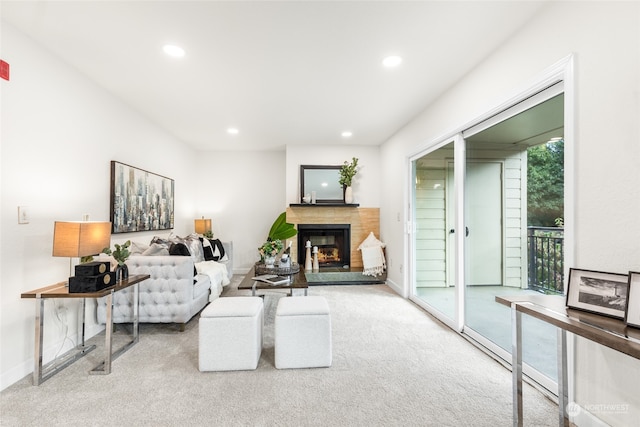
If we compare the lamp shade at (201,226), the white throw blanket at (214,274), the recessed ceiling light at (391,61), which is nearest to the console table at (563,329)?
the recessed ceiling light at (391,61)

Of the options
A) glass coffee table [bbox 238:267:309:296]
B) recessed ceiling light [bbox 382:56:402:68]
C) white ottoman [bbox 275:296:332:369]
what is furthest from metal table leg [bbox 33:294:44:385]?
recessed ceiling light [bbox 382:56:402:68]

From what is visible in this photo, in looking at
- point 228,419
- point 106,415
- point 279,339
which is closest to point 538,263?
point 279,339

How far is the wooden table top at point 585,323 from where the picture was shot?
102 cm

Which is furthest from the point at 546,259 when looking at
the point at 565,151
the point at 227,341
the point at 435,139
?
the point at 227,341

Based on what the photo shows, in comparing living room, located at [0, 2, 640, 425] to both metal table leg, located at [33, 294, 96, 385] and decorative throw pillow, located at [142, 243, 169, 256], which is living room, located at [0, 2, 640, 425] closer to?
metal table leg, located at [33, 294, 96, 385]

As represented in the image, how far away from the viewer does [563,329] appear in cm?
130

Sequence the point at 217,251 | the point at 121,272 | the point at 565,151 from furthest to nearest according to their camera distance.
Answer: the point at 217,251
the point at 121,272
the point at 565,151

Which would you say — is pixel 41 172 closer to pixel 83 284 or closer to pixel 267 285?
pixel 83 284

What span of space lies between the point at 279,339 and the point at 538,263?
2016 mm

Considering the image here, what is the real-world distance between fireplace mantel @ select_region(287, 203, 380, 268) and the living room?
1207 millimetres

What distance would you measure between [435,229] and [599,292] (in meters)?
2.40

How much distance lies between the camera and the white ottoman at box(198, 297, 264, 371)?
2150 millimetres

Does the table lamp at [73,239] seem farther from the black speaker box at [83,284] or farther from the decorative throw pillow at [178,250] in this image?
the decorative throw pillow at [178,250]

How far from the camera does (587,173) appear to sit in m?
1.59
